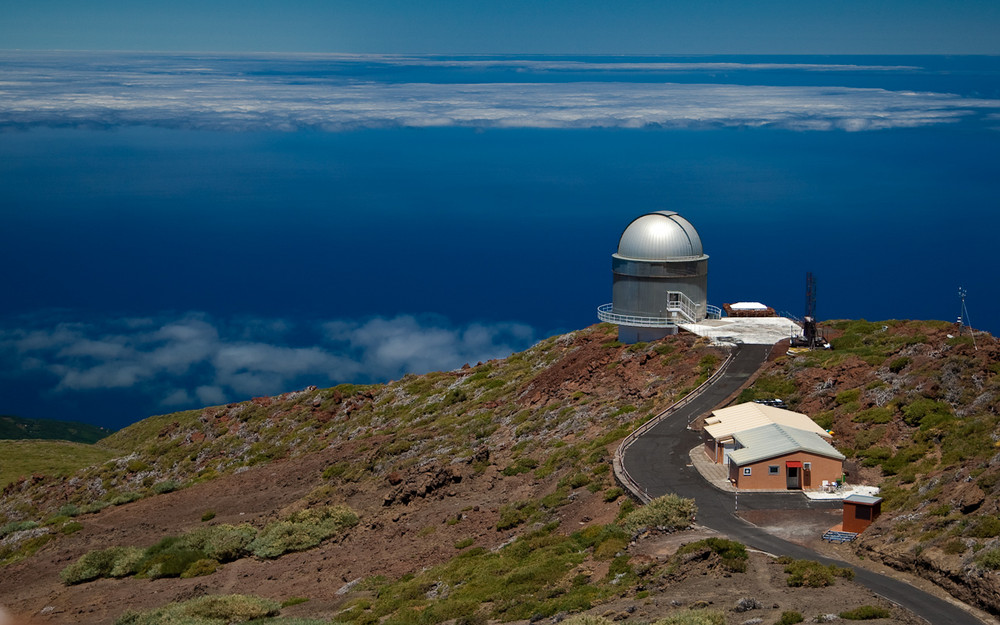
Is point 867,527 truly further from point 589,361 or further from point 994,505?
point 589,361

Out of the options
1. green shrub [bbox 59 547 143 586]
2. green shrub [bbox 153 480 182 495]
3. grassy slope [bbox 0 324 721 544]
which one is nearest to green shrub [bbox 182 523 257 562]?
green shrub [bbox 59 547 143 586]

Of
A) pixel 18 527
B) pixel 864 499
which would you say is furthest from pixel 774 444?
pixel 18 527

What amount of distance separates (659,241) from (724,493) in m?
21.6

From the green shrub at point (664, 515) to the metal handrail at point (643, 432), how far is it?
152 cm

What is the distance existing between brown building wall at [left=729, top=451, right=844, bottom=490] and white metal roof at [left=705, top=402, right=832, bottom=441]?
9.23ft

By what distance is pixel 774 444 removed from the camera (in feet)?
108

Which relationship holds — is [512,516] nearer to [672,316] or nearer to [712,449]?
[712,449]

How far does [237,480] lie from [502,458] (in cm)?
1448

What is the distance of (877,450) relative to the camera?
113 ft

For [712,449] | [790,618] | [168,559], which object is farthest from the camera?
[168,559]

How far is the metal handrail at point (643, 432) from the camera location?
32328mm

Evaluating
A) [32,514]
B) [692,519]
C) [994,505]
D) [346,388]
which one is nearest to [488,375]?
[346,388]

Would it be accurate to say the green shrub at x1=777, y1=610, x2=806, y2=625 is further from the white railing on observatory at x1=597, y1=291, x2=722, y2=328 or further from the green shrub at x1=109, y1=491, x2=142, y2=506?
the green shrub at x1=109, y1=491, x2=142, y2=506

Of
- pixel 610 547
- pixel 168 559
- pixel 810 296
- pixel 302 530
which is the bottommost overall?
pixel 168 559
